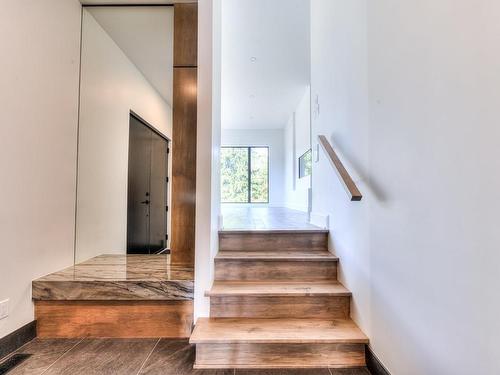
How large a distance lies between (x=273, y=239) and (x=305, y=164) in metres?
4.12

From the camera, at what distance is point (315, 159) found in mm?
2619

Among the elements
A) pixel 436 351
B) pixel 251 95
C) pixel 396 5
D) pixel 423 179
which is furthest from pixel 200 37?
pixel 251 95

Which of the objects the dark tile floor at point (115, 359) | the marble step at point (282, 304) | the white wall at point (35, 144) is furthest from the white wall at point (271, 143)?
the dark tile floor at point (115, 359)

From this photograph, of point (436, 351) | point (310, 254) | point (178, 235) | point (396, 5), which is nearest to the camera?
point (436, 351)

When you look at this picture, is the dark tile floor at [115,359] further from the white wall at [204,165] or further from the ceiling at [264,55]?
the ceiling at [264,55]

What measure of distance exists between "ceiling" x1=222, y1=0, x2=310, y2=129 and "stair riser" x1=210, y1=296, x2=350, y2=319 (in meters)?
3.28

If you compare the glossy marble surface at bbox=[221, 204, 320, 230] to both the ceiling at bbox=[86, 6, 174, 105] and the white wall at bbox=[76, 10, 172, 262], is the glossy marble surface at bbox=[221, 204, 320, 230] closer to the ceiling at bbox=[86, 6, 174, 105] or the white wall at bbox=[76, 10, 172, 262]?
the white wall at bbox=[76, 10, 172, 262]

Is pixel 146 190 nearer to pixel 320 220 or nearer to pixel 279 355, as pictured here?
pixel 320 220

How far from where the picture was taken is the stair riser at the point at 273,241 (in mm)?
2254

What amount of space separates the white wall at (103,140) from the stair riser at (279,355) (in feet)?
5.43

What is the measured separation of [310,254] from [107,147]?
8.17ft

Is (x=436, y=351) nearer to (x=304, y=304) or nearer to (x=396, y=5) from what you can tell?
(x=304, y=304)

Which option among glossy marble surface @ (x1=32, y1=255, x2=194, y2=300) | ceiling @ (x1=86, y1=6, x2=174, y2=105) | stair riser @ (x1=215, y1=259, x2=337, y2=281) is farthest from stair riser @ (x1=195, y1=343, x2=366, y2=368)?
ceiling @ (x1=86, y1=6, x2=174, y2=105)

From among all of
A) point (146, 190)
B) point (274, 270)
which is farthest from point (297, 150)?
point (274, 270)
